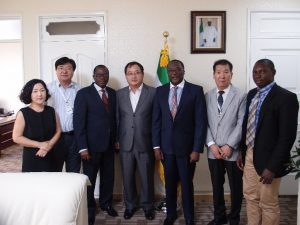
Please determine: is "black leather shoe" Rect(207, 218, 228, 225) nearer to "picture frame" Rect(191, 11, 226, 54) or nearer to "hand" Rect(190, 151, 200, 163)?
"hand" Rect(190, 151, 200, 163)

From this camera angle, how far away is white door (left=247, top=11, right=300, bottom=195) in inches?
135

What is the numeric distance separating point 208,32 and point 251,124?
4.59ft

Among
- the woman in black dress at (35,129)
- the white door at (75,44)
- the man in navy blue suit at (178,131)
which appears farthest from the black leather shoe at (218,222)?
the white door at (75,44)

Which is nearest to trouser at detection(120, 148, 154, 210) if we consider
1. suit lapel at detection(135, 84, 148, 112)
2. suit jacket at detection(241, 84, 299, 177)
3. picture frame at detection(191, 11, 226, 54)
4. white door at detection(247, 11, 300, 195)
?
suit lapel at detection(135, 84, 148, 112)

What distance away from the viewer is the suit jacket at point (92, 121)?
114 inches

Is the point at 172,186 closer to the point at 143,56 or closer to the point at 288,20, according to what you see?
the point at 143,56

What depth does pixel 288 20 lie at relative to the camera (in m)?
3.43

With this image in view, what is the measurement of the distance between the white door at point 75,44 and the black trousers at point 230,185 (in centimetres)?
172

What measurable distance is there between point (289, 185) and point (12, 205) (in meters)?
3.04

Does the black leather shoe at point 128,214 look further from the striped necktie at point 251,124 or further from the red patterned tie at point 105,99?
the striped necktie at point 251,124

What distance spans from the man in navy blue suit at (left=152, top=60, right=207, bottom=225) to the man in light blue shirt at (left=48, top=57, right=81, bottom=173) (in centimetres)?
80

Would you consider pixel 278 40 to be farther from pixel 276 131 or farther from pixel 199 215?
pixel 199 215

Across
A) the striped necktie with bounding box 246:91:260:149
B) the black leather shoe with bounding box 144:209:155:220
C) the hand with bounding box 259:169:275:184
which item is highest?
the striped necktie with bounding box 246:91:260:149

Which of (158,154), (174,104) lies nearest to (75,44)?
(174,104)
